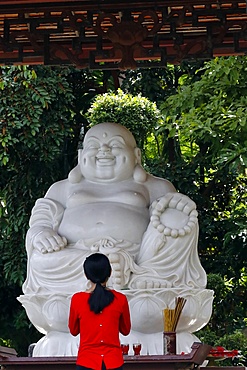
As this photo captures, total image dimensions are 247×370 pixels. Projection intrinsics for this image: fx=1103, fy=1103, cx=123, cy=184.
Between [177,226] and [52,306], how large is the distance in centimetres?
96

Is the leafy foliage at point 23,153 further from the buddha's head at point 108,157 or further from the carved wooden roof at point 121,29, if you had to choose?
the buddha's head at point 108,157

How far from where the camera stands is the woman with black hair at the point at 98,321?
4547 mm

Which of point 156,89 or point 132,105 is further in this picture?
point 156,89

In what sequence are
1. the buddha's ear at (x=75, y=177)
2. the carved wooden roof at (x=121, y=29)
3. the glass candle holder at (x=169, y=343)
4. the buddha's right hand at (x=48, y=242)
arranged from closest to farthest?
the glass candle holder at (x=169, y=343)
the carved wooden roof at (x=121, y=29)
the buddha's right hand at (x=48, y=242)
the buddha's ear at (x=75, y=177)

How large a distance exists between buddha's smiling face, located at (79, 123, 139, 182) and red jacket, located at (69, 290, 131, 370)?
291 centimetres

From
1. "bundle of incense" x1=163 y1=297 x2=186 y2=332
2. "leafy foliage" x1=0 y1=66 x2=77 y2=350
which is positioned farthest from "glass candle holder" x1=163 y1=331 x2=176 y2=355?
"leafy foliage" x1=0 y1=66 x2=77 y2=350

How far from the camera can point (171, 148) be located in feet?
Answer: 39.1

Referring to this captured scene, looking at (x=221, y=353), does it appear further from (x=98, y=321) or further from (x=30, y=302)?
(x=98, y=321)

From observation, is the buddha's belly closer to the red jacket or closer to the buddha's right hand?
the buddha's right hand

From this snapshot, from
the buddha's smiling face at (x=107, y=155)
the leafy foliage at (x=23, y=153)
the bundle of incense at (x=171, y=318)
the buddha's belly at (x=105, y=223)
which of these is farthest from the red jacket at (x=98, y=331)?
the leafy foliage at (x=23, y=153)

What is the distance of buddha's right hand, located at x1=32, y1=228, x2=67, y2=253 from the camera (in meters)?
7.11

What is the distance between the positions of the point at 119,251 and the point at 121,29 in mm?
1395

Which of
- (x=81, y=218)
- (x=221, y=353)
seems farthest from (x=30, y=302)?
(x=221, y=353)

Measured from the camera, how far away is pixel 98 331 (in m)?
4.55
